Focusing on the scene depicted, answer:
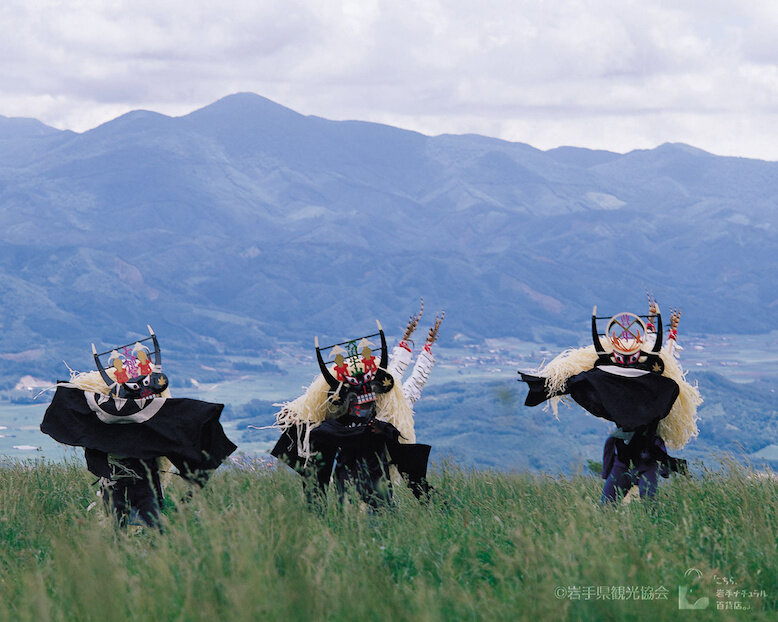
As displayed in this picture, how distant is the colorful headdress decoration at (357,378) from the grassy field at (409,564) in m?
1.37

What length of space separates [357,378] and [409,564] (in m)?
3.01

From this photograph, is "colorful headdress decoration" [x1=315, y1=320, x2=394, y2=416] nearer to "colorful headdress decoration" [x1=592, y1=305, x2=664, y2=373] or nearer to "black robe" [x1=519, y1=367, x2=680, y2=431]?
"black robe" [x1=519, y1=367, x2=680, y2=431]

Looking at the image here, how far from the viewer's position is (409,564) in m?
5.90

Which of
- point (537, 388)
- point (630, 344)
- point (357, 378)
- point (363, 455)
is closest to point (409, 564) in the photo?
point (363, 455)

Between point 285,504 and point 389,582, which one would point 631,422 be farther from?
point 389,582

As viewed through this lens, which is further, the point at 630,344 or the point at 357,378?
the point at 630,344

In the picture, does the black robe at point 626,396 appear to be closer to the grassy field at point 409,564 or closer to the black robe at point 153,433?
the grassy field at point 409,564

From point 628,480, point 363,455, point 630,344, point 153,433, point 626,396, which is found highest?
point 630,344

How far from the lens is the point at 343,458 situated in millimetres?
8680

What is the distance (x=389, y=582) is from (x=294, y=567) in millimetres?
507

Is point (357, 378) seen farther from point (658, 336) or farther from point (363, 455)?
point (658, 336)

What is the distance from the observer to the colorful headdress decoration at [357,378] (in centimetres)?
874

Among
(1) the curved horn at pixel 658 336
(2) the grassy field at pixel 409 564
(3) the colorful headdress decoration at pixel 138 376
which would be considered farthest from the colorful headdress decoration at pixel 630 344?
(3) the colorful headdress decoration at pixel 138 376

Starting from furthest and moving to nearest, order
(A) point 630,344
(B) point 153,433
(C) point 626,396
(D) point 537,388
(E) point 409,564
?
(D) point 537,388 < (A) point 630,344 < (C) point 626,396 < (B) point 153,433 < (E) point 409,564
